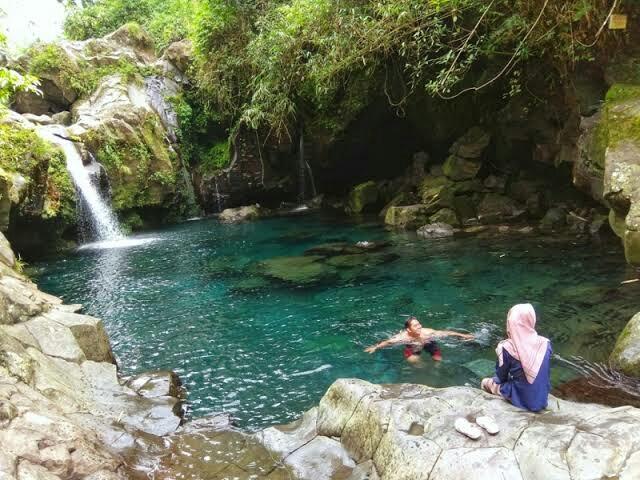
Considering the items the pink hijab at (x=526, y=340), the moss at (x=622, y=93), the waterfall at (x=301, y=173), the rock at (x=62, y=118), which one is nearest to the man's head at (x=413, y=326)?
the pink hijab at (x=526, y=340)

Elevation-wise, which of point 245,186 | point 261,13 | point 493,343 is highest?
point 261,13

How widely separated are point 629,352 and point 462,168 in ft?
38.6

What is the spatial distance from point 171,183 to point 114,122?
11.2ft

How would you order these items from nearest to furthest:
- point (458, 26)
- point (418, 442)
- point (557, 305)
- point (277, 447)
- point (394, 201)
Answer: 1. point (418, 442)
2. point (277, 447)
3. point (557, 305)
4. point (458, 26)
5. point (394, 201)

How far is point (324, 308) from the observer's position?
972cm

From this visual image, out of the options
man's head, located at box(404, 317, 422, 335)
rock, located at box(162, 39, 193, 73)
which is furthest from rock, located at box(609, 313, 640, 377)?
rock, located at box(162, 39, 193, 73)

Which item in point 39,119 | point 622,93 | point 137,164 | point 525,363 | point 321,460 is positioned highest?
point 39,119

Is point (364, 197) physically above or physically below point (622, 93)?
below

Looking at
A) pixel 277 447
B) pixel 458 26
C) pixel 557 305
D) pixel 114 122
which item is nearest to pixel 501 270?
pixel 557 305

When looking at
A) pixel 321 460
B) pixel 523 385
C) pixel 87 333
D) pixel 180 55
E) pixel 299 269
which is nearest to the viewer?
pixel 523 385

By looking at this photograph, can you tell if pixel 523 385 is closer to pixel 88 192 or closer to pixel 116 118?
pixel 88 192

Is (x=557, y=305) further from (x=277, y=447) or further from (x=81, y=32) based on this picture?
(x=81, y=32)

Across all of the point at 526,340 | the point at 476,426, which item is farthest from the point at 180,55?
the point at 476,426

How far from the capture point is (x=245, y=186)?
75.1ft
